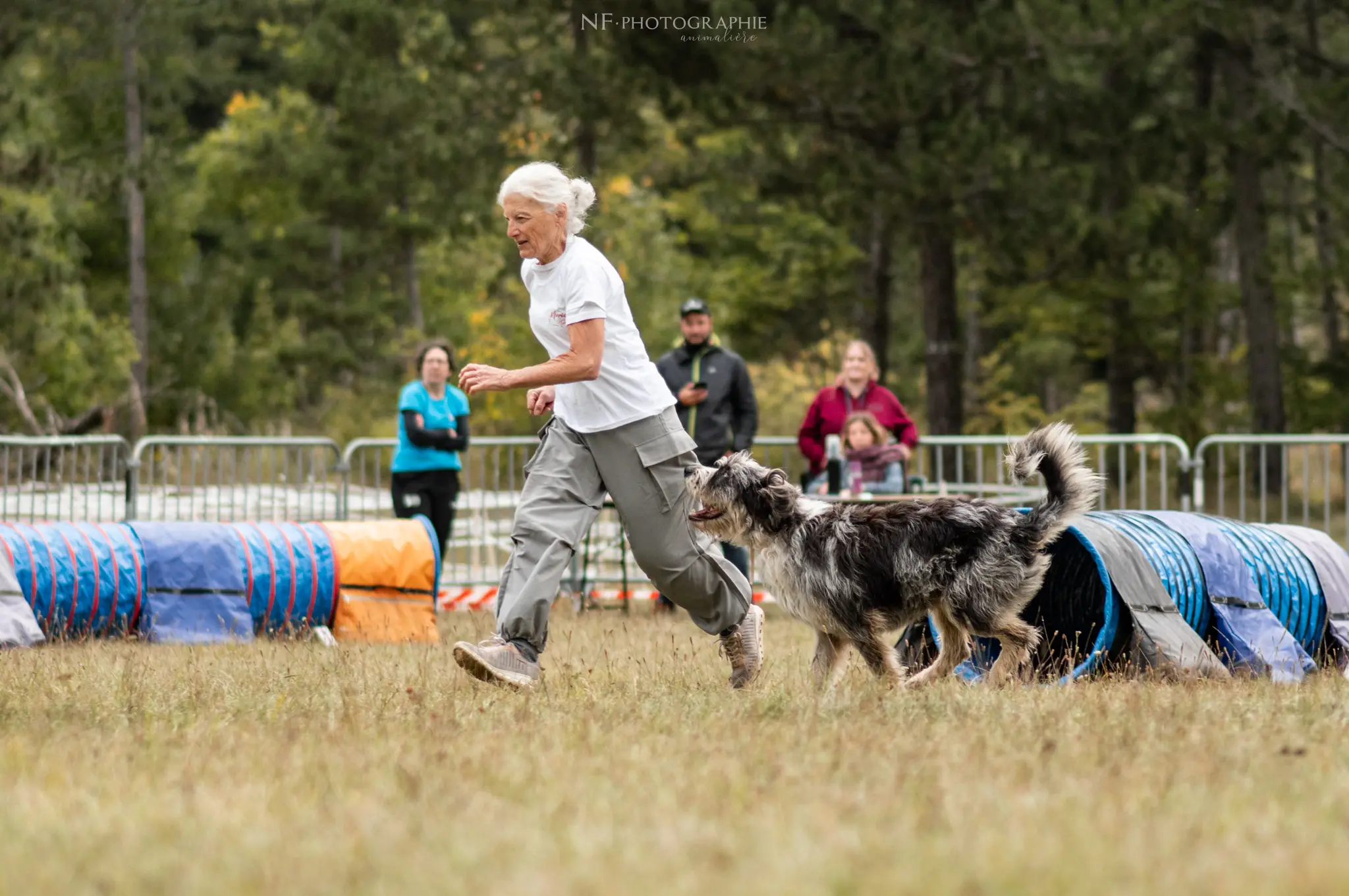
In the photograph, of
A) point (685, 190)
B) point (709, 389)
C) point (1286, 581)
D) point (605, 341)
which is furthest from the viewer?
point (685, 190)

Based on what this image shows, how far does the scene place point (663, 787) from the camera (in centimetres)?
376

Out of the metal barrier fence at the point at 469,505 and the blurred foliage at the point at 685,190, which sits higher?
the blurred foliage at the point at 685,190

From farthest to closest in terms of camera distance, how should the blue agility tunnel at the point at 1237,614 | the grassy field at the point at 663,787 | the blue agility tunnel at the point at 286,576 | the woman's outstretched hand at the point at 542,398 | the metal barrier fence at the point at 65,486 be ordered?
the metal barrier fence at the point at 65,486, the blue agility tunnel at the point at 286,576, the blue agility tunnel at the point at 1237,614, the woman's outstretched hand at the point at 542,398, the grassy field at the point at 663,787

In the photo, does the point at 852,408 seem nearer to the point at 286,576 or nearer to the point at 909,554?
the point at 286,576

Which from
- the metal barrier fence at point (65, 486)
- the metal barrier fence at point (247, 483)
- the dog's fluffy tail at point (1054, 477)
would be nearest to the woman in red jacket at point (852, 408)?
the metal barrier fence at point (247, 483)

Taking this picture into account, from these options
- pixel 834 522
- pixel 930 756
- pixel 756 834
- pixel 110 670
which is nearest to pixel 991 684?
pixel 834 522

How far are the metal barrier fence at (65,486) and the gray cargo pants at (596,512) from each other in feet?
25.5

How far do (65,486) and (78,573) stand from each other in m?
4.81

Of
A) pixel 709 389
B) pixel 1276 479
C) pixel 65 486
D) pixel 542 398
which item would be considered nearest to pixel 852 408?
pixel 709 389

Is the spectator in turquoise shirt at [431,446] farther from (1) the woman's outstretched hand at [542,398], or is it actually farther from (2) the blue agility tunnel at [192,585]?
(1) the woman's outstretched hand at [542,398]

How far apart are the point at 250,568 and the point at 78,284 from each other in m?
18.5

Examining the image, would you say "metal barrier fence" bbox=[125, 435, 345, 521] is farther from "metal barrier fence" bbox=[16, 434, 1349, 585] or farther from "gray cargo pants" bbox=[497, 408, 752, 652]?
"gray cargo pants" bbox=[497, 408, 752, 652]

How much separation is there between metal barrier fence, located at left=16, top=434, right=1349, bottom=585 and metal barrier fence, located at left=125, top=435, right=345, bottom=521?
0.06 ft

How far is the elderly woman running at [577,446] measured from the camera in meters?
5.68
